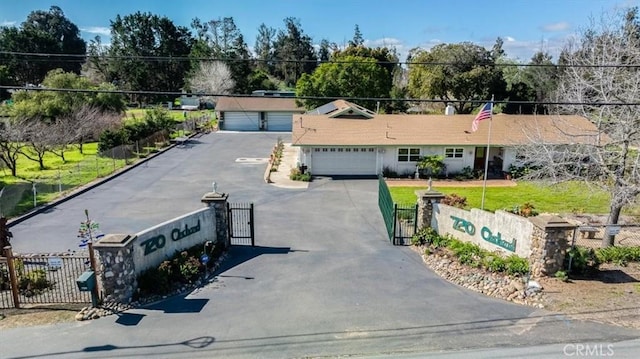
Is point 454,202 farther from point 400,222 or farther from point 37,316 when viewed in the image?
point 37,316

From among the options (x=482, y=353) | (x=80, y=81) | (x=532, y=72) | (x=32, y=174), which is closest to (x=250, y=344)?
(x=482, y=353)

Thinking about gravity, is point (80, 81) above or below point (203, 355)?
above

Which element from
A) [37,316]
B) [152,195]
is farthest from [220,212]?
[152,195]

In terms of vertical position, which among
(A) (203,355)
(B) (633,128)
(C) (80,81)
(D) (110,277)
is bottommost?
(A) (203,355)

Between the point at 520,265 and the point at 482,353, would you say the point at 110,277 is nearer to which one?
the point at 482,353

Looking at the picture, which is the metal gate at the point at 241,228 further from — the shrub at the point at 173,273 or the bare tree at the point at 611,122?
the bare tree at the point at 611,122

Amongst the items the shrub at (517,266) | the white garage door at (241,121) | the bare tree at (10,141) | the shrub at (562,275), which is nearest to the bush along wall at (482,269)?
the shrub at (517,266)

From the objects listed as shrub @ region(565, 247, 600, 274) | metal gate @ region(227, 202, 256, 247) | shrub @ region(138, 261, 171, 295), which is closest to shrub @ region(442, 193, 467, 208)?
shrub @ region(565, 247, 600, 274)
